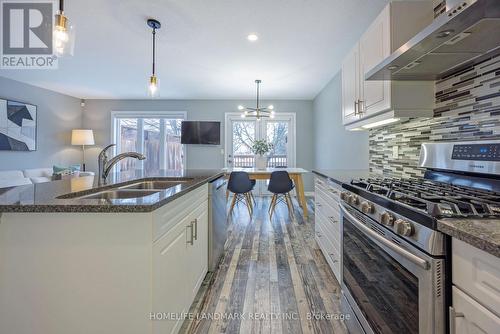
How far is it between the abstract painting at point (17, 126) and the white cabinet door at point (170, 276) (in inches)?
201

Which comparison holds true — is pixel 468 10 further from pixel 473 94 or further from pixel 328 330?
pixel 328 330

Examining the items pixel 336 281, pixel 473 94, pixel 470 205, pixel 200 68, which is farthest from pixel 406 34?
pixel 200 68

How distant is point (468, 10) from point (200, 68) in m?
3.65

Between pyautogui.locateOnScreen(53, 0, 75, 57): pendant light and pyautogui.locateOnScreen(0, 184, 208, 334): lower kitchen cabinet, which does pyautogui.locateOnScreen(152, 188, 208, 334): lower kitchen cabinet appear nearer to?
pyautogui.locateOnScreen(0, 184, 208, 334): lower kitchen cabinet

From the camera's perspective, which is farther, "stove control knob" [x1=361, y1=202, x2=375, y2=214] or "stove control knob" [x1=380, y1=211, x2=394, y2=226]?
"stove control knob" [x1=361, y1=202, x2=375, y2=214]

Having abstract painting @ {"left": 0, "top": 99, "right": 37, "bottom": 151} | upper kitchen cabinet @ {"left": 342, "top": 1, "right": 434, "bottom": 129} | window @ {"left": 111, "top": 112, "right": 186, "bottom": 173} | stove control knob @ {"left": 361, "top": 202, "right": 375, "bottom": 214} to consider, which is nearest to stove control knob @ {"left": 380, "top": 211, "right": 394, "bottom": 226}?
stove control knob @ {"left": 361, "top": 202, "right": 375, "bottom": 214}

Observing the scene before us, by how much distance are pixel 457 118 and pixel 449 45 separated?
53 cm

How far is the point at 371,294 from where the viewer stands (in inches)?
47.6

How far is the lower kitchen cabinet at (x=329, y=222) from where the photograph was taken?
1914mm

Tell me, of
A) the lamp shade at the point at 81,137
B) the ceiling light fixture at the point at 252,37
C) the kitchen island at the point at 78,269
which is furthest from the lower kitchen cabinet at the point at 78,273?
the lamp shade at the point at 81,137

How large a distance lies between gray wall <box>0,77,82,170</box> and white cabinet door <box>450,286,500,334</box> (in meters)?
6.31

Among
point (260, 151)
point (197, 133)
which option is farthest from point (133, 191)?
point (197, 133)

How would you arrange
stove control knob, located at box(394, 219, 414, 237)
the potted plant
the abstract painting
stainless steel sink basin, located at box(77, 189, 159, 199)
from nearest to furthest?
stove control knob, located at box(394, 219, 414, 237)
stainless steel sink basin, located at box(77, 189, 159, 199)
the abstract painting
the potted plant

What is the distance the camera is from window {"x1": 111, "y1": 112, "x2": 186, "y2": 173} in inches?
252
